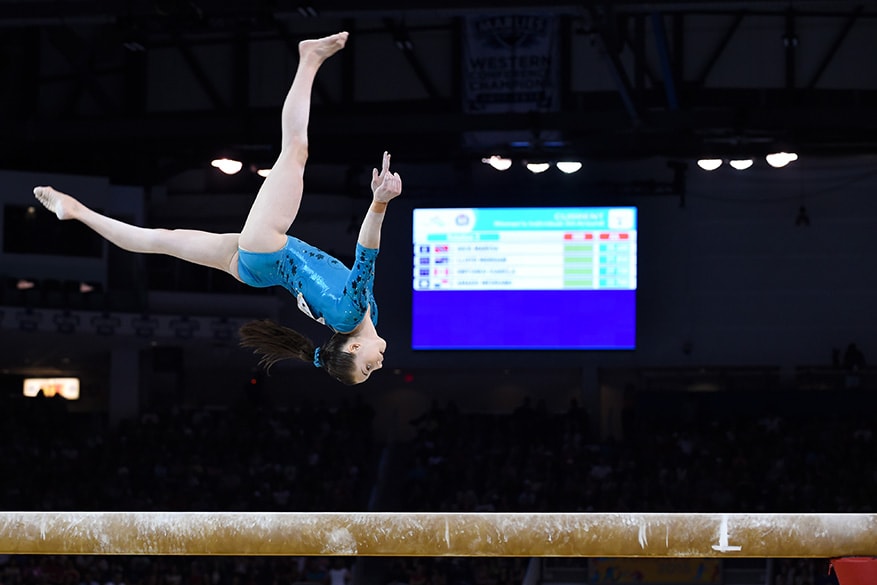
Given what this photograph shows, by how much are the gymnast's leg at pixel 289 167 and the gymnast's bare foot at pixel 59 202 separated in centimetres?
96

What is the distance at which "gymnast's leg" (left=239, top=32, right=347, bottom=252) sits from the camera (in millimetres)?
6270

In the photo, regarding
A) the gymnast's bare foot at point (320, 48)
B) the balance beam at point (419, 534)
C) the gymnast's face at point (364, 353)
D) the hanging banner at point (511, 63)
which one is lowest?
the balance beam at point (419, 534)

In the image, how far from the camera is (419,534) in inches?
255

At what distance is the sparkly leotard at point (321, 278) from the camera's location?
6160 mm

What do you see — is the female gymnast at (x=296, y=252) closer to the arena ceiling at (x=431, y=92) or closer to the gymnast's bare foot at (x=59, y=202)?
the gymnast's bare foot at (x=59, y=202)

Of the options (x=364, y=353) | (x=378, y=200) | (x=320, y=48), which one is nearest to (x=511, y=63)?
(x=320, y=48)

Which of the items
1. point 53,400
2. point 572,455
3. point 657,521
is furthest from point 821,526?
point 53,400

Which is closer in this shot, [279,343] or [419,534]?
[419,534]

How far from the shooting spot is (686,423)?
22.3m

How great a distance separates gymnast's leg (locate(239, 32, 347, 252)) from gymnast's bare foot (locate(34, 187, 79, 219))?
3.15 ft

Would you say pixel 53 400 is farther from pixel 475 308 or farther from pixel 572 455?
pixel 572 455

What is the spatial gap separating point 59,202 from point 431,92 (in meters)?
13.8

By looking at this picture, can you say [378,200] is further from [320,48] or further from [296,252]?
[320,48]

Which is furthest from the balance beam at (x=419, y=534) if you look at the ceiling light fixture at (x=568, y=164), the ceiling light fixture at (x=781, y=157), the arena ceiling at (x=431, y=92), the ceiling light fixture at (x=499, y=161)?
the ceiling light fixture at (x=568, y=164)
